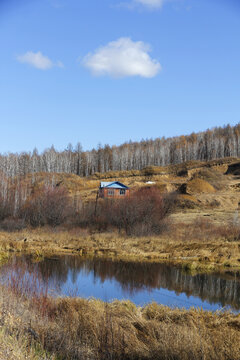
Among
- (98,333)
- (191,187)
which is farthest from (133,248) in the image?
(191,187)

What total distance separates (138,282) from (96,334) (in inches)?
383

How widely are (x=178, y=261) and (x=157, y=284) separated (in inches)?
216

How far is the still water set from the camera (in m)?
14.0

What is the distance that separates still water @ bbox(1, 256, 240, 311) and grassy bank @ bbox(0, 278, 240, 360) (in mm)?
2464

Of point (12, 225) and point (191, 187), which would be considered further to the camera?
point (191, 187)

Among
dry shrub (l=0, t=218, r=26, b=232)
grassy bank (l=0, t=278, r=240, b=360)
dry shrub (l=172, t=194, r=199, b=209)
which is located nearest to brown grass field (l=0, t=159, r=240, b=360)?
grassy bank (l=0, t=278, r=240, b=360)

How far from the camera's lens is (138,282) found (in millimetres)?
17297

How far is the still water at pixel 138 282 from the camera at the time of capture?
1398cm

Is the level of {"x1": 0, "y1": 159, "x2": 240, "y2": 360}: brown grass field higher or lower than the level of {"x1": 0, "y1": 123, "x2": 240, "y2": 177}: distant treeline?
lower

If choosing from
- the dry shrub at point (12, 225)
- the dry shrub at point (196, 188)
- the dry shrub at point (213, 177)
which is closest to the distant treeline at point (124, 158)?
the dry shrub at point (213, 177)

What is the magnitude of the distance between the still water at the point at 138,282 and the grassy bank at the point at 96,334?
246 centimetres

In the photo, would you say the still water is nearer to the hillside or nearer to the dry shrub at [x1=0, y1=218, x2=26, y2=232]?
the dry shrub at [x1=0, y1=218, x2=26, y2=232]

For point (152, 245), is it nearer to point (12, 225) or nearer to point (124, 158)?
point (12, 225)

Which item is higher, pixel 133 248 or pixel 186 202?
pixel 186 202
